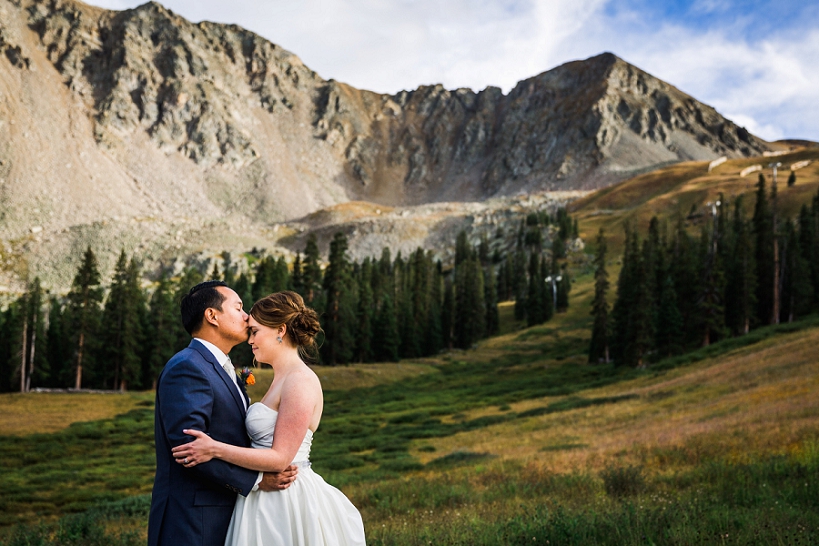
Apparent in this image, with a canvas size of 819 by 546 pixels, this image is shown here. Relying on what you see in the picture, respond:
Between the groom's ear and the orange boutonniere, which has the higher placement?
the groom's ear

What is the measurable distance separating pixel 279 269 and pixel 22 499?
205ft

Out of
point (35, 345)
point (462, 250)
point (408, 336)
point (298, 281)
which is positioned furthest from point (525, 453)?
point (462, 250)

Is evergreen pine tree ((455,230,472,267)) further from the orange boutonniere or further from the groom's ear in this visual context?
the groom's ear

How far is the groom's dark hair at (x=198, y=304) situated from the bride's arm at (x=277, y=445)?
101cm

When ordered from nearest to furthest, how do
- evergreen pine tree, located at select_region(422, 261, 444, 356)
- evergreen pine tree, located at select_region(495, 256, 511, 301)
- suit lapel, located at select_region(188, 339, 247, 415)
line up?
suit lapel, located at select_region(188, 339, 247, 415)
evergreen pine tree, located at select_region(422, 261, 444, 356)
evergreen pine tree, located at select_region(495, 256, 511, 301)

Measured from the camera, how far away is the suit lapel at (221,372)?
14.7 feet

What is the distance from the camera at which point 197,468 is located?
13.3 feet

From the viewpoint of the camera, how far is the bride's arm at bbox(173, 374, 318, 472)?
398 centimetres

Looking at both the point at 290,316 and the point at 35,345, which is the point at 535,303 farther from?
the point at 290,316

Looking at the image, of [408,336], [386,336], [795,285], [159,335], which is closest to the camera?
[795,285]

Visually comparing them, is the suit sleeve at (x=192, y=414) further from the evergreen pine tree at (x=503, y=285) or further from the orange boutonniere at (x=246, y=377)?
the evergreen pine tree at (x=503, y=285)

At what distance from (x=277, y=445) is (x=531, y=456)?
17.5 m

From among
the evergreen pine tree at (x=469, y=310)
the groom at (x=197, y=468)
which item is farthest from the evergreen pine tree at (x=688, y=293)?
the groom at (x=197, y=468)

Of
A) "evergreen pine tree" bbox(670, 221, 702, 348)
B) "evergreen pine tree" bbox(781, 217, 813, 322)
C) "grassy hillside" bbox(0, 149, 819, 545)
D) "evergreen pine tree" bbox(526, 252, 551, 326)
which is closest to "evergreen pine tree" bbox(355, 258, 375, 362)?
"grassy hillside" bbox(0, 149, 819, 545)
